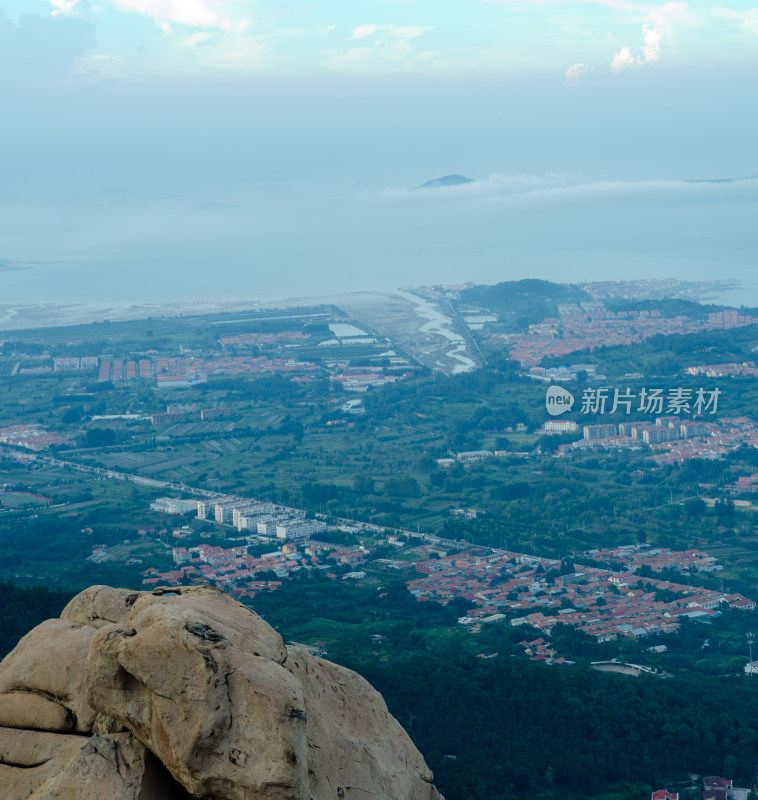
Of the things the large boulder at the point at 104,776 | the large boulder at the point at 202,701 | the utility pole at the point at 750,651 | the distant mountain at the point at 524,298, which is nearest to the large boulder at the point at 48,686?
the large boulder at the point at 104,776

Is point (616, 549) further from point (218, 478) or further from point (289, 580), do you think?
point (218, 478)

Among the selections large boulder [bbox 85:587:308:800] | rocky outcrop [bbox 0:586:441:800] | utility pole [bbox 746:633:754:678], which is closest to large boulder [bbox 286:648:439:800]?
rocky outcrop [bbox 0:586:441:800]

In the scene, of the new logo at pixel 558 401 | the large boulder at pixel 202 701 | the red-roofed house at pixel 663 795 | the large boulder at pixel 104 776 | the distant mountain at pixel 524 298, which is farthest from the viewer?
the distant mountain at pixel 524 298

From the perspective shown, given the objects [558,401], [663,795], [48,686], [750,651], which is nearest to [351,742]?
[48,686]

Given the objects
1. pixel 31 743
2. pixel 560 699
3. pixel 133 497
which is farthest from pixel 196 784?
pixel 133 497

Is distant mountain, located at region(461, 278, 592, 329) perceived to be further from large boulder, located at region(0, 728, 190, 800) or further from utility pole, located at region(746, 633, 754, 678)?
large boulder, located at region(0, 728, 190, 800)

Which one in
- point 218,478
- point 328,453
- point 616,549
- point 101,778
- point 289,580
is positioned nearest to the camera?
point 101,778

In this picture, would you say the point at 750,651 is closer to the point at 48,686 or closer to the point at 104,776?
the point at 48,686

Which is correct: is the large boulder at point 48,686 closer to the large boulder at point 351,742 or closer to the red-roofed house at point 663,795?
the large boulder at point 351,742
